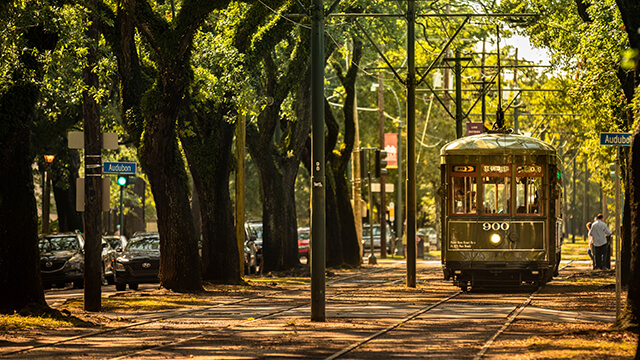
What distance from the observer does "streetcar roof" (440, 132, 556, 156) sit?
23.1m

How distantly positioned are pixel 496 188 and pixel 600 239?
1318 cm

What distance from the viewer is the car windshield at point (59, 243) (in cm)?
2979

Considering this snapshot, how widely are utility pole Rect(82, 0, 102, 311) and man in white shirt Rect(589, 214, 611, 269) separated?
20327 mm

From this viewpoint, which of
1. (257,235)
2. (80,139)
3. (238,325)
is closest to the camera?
(238,325)

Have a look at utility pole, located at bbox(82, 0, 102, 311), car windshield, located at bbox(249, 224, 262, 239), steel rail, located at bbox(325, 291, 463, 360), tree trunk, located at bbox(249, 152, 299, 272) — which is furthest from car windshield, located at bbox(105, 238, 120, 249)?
utility pole, located at bbox(82, 0, 102, 311)

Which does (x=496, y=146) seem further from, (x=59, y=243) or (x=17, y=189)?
(x=59, y=243)

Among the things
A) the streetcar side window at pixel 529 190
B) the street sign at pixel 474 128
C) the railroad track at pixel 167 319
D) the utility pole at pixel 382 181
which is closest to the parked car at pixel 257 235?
the utility pole at pixel 382 181

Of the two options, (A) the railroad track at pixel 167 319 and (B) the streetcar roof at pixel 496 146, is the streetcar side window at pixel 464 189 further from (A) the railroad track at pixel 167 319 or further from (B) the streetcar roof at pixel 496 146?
(A) the railroad track at pixel 167 319

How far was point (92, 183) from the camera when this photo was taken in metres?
19.1

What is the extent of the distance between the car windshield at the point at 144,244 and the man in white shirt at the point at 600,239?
14708 millimetres

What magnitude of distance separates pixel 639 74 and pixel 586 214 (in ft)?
269

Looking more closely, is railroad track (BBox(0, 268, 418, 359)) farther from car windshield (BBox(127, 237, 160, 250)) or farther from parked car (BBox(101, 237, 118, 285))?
parked car (BBox(101, 237, 118, 285))

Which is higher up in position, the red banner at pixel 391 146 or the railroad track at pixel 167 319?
the red banner at pixel 391 146

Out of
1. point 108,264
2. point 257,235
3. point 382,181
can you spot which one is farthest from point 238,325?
point 382,181
